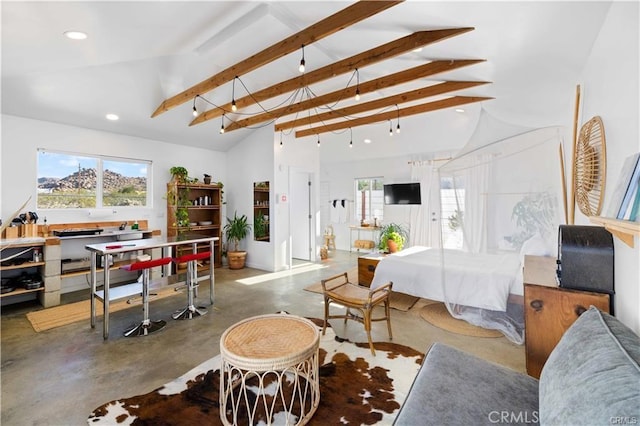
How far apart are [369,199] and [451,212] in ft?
14.9

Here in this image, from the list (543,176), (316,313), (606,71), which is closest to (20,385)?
(316,313)

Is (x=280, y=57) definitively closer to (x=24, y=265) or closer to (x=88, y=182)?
(x=88, y=182)

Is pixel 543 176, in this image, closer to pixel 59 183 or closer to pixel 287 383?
pixel 287 383

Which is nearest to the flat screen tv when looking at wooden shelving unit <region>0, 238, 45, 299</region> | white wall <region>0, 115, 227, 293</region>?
white wall <region>0, 115, 227, 293</region>

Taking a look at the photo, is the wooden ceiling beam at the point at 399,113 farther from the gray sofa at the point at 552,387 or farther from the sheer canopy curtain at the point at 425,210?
the gray sofa at the point at 552,387

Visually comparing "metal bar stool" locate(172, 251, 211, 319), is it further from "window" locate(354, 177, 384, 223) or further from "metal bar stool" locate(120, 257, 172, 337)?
"window" locate(354, 177, 384, 223)

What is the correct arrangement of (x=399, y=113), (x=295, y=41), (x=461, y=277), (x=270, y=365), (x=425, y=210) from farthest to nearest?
(x=425, y=210) < (x=399, y=113) < (x=461, y=277) < (x=295, y=41) < (x=270, y=365)

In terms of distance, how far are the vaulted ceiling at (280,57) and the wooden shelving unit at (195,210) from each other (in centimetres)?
122

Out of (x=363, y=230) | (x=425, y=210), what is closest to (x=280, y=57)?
(x=425, y=210)

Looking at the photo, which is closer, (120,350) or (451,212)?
(120,350)

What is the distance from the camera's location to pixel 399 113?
5266 mm

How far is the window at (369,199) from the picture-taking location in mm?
7793

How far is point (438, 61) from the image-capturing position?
3.03 metres

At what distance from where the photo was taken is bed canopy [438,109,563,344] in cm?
271
